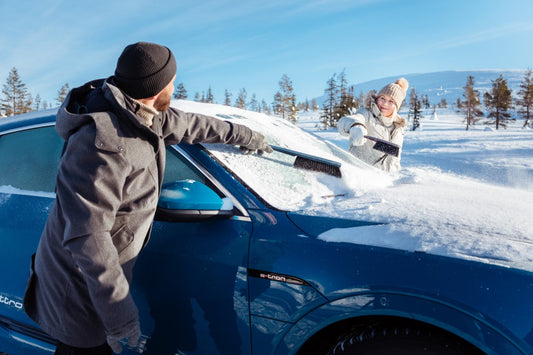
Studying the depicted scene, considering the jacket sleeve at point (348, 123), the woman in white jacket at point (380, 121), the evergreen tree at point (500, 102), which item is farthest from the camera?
the evergreen tree at point (500, 102)

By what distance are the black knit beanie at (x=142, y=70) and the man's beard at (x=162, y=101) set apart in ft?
0.16

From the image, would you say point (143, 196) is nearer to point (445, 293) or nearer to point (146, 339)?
point (146, 339)

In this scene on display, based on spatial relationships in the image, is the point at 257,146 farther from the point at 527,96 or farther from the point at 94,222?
the point at 527,96

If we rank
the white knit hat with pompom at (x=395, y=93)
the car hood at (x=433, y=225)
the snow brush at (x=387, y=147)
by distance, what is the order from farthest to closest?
the white knit hat with pompom at (x=395, y=93) < the snow brush at (x=387, y=147) < the car hood at (x=433, y=225)

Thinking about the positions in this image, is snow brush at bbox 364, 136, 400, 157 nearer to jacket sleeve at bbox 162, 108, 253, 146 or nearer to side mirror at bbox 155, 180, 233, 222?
jacket sleeve at bbox 162, 108, 253, 146

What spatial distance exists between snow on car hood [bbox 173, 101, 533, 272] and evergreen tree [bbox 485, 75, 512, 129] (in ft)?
174

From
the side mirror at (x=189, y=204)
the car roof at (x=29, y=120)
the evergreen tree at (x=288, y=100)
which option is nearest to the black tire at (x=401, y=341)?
the side mirror at (x=189, y=204)

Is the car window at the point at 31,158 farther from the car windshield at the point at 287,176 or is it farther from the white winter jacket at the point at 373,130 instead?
the white winter jacket at the point at 373,130

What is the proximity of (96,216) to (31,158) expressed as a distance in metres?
1.16

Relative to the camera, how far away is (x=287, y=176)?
185 centimetres

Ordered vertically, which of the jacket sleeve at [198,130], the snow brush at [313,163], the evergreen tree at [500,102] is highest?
the evergreen tree at [500,102]

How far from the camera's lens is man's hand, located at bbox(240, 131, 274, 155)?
1913 millimetres

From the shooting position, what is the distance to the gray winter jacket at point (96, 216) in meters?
1.24

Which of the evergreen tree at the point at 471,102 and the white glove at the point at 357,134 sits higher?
the evergreen tree at the point at 471,102
